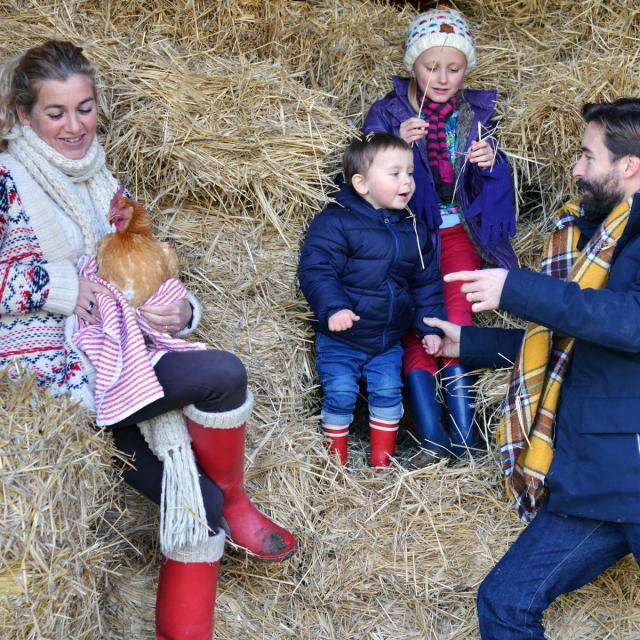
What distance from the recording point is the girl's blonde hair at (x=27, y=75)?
3.16 meters

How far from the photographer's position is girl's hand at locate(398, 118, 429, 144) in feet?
12.7

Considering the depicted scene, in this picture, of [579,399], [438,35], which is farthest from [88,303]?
[438,35]

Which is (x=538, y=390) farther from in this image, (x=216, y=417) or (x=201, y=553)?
(x=201, y=553)

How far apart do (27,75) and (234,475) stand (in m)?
1.49

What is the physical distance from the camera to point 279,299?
368 cm

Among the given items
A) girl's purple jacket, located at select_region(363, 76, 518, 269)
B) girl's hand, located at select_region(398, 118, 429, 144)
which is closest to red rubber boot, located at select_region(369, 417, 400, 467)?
girl's purple jacket, located at select_region(363, 76, 518, 269)

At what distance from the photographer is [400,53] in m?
4.38

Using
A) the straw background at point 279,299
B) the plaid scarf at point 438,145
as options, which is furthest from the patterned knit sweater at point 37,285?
the plaid scarf at point 438,145

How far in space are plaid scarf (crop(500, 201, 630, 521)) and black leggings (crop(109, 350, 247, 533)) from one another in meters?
0.90

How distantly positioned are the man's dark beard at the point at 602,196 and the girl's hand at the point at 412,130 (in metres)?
0.87

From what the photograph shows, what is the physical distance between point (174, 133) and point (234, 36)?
729mm

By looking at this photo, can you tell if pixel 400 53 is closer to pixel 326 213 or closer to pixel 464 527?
pixel 326 213

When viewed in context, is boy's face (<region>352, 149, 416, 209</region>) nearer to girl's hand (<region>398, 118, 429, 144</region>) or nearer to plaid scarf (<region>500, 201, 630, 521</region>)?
girl's hand (<region>398, 118, 429, 144</region>)

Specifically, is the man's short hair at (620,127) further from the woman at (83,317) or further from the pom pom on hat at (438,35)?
the woman at (83,317)
